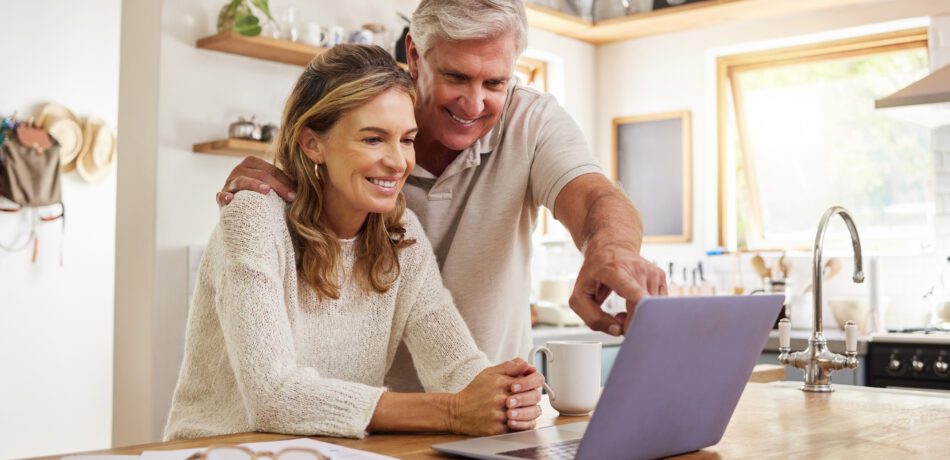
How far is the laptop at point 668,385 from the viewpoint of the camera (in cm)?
109

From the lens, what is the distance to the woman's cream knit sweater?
1469 mm

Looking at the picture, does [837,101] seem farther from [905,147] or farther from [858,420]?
[858,420]

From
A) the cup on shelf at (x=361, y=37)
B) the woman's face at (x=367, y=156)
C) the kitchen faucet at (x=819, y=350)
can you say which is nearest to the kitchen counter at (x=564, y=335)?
the cup on shelf at (x=361, y=37)

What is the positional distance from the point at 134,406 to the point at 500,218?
7.39ft

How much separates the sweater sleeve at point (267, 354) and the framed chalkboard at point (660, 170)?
4.03 m

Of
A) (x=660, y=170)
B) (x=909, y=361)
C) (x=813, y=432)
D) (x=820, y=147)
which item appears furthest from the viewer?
(x=660, y=170)

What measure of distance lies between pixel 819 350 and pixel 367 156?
3.84ft

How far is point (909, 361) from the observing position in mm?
3990

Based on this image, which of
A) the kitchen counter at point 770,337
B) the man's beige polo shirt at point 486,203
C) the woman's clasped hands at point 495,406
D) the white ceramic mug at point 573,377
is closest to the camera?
the woman's clasped hands at point 495,406

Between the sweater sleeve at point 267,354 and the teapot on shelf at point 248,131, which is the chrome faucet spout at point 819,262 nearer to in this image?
the sweater sleeve at point 267,354

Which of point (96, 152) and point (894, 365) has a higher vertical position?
point (96, 152)

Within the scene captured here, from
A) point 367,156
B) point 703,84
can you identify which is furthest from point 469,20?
point 703,84

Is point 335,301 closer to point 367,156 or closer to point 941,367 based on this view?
point 367,156

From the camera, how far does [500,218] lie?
2.15 metres
